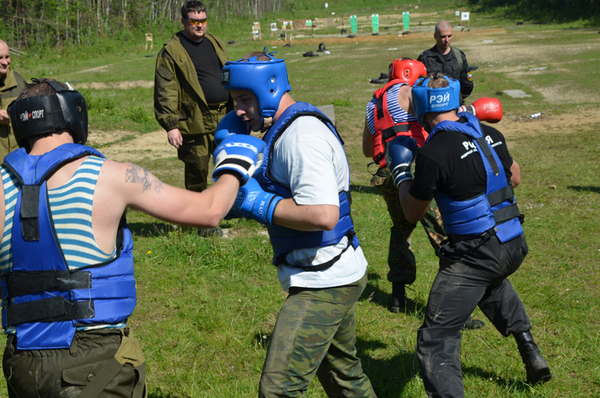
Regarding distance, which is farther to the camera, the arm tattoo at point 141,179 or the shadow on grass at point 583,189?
the shadow on grass at point 583,189

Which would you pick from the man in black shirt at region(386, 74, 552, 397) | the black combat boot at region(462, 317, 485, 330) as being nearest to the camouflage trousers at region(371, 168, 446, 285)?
the black combat boot at region(462, 317, 485, 330)

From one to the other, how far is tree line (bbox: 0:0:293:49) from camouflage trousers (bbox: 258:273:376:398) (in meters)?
31.2

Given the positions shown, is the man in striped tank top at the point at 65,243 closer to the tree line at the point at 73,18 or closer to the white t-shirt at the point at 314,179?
the white t-shirt at the point at 314,179

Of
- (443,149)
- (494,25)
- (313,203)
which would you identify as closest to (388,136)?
(443,149)

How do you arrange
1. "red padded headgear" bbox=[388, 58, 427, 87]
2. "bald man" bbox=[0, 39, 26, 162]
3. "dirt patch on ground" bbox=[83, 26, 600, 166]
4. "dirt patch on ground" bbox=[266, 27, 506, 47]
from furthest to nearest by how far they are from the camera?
"dirt patch on ground" bbox=[266, 27, 506, 47], "dirt patch on ground" bbox=[83, 26, 600, 166], "bald man" bbox=[0, 39, 26, 162], "red padded headgear" bbox=[388, 58, 427, 87]

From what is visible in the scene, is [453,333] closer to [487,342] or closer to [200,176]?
[487,342]

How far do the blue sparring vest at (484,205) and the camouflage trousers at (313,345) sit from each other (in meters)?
0.76

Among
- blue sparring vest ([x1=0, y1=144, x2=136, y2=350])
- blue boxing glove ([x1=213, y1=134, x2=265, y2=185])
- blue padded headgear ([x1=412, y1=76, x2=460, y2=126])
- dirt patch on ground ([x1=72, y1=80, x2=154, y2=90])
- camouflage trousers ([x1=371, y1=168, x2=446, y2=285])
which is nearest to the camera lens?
blue sparring vest ([x1=0, y1=144, x2=136, y2=350])

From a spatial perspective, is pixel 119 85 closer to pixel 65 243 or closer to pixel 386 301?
pixel 386 301

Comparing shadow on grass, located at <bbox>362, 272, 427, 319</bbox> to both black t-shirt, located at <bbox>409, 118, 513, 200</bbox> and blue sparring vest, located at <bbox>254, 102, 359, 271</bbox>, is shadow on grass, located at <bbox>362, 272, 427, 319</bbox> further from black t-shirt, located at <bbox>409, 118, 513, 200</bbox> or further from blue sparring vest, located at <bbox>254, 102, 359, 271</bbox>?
blue sparring vest, located at <bbox>254, 102, 359, 271</bbox>

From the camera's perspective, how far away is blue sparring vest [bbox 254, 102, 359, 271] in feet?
9.14

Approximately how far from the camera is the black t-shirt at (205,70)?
6574 mm

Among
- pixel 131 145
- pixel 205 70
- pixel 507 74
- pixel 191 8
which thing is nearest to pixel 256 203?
pixel 205 70

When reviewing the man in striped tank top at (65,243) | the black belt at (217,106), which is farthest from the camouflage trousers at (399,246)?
the man in striped tank top at (65,243)
